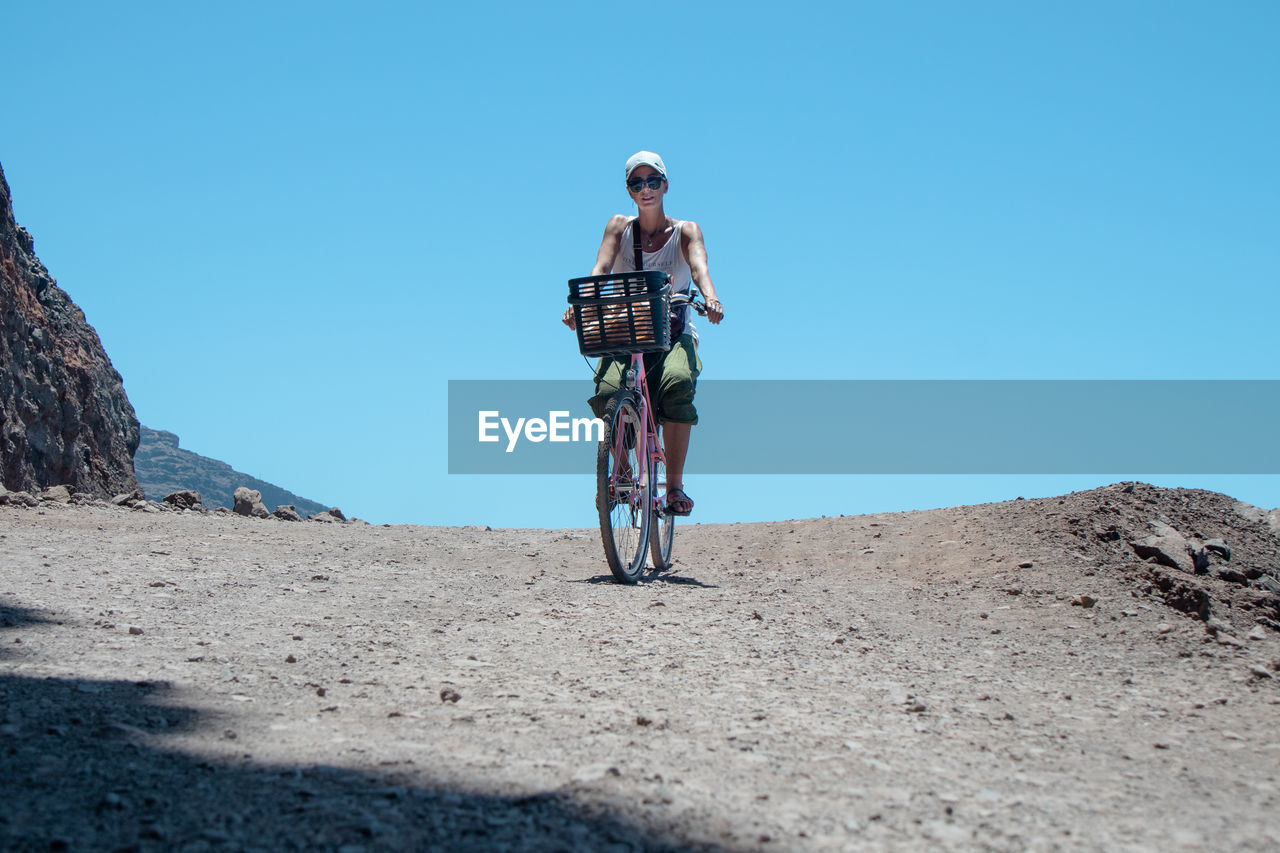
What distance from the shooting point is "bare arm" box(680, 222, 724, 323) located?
21.4 ft

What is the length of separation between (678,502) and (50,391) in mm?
9051

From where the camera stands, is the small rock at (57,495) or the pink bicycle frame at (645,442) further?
the small rock at (57,495)

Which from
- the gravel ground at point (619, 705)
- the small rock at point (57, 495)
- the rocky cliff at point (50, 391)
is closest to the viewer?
the gravel ground at point (619, 705)

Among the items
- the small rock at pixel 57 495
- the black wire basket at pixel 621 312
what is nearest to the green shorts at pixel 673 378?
the black wire basket at pixel 621 312

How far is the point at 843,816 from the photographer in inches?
94.0

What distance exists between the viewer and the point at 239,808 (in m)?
2.26

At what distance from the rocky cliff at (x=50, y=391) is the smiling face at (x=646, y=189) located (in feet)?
27.0

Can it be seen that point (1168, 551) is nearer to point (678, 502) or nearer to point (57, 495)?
point (678, 502)

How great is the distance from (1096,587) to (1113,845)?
171 inches

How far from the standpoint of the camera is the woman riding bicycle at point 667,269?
6633 mm

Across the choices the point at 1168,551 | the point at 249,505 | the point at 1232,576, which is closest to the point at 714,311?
the point at 1168,551

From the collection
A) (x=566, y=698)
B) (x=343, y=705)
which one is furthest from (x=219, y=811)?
(x=566, y=698)

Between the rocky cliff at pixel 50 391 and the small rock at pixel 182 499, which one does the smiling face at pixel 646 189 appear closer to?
the small rock at pixel 182 499

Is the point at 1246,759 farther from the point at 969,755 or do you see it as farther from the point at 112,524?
the point at 112,524
